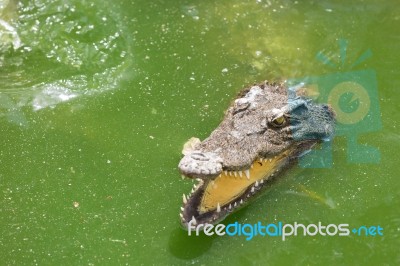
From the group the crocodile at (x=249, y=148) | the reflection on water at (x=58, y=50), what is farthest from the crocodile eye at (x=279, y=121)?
the reflection on water at (x=58, y=50)

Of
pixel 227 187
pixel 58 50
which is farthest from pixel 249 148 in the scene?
pixel 58 50

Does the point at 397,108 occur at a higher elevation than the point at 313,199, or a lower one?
higher

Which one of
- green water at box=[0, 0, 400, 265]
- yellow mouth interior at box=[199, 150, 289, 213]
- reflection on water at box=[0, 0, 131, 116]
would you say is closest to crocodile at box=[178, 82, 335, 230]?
yellow mouth interior at box=[199, 150, 289, 213]

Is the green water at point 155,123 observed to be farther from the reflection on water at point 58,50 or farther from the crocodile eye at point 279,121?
the crocodile eye at point 279,121

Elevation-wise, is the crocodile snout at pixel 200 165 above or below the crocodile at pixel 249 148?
above

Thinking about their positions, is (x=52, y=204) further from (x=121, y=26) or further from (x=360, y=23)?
(x=360, y=23)

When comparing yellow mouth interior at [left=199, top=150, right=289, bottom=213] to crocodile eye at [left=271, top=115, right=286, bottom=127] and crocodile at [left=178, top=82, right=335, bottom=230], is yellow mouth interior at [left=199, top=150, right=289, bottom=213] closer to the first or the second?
crocodile at [left=178, top=82, right=335, bottom=230]

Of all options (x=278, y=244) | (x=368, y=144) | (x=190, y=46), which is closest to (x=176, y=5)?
(x=190, y=46)
